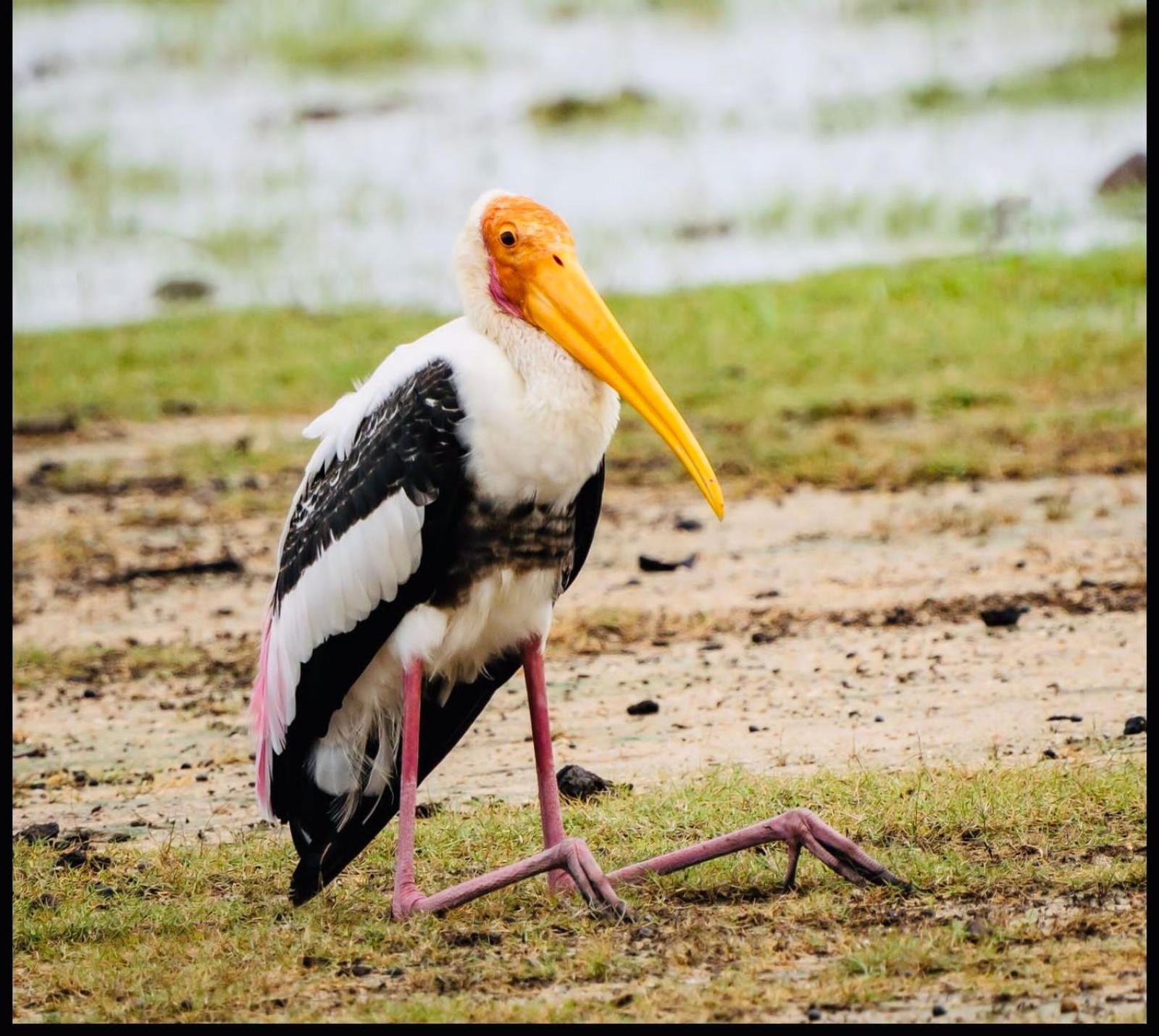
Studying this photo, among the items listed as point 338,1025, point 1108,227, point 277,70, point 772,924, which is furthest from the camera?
point 277,70

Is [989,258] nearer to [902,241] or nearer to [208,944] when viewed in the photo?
[902,241]

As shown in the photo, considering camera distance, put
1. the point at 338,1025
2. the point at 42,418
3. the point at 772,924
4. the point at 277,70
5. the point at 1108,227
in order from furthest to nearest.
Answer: the point at 277,70, the point at 1108,227, the point at 42,418, the point at 772,924, the point at 338,1025

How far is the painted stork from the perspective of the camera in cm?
447

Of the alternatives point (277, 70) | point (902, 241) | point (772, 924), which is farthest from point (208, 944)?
point (277, 70)

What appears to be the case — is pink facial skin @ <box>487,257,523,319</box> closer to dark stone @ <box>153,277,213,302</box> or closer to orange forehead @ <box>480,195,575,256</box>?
orange forehead @ <box>480,195,575,256</box>

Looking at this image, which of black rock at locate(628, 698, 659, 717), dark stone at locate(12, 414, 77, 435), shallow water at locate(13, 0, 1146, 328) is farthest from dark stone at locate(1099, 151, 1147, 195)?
black rock at locate(628, 698, 659, 717)

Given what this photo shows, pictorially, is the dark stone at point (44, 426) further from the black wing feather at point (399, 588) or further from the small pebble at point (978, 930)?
the small pebble at point (978, 930)

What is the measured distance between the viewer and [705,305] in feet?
40.7

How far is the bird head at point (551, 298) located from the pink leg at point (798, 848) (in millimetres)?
693

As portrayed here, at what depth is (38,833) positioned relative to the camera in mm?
5289

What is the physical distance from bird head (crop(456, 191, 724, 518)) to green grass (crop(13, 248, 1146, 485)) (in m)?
4.12

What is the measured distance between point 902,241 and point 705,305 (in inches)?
102

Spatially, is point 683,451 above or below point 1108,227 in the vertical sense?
above

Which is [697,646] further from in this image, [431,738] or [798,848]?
[798,848]
